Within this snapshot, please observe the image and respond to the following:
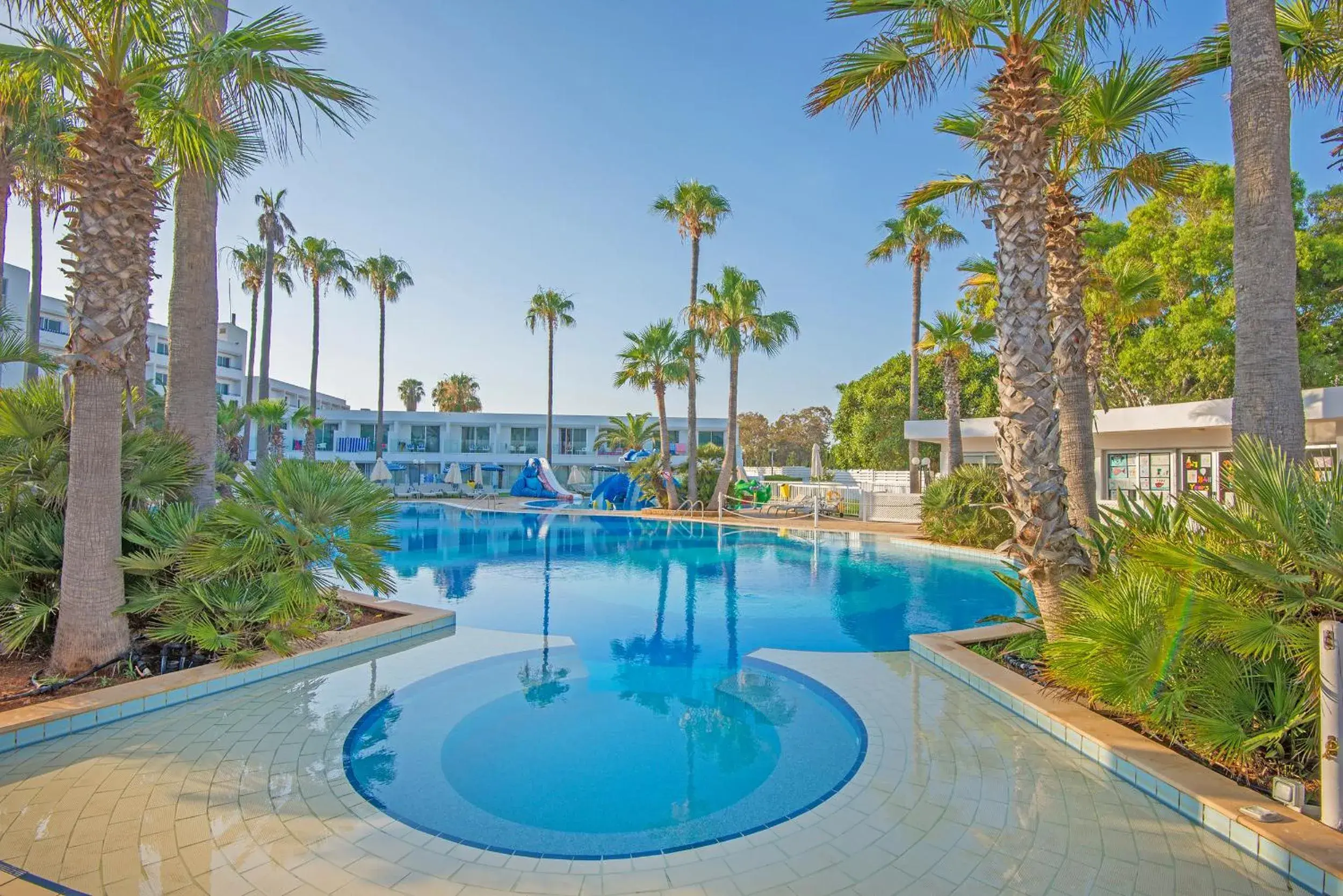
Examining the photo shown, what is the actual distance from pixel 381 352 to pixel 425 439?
7.83 m

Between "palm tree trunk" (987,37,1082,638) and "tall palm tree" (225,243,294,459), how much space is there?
1251 inches

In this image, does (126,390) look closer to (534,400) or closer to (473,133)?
(473,133)

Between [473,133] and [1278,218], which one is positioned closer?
[1278,218]

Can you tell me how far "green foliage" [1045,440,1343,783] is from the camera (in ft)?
10.7

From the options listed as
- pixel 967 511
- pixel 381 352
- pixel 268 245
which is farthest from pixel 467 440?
pixel 967 511

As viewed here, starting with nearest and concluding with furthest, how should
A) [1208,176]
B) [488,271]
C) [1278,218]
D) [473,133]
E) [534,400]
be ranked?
[1278,218]
[473,133]
[488,271]
[1208,176]
[534,400]

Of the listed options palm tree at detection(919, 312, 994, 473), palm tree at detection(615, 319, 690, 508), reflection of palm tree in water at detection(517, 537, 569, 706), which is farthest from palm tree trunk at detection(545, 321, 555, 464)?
reflection of palm tree in water at detection(517, 537, 569, 706)

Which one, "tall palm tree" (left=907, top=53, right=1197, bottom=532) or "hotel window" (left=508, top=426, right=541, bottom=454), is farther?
"hotel window" (left=508, top=426, right=541, bottom=454)

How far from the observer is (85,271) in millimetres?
4973

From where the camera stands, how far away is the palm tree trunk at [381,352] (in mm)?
35656

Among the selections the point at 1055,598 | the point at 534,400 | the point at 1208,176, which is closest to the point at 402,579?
the point at 1055,598

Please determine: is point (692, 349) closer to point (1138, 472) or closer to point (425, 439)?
point (1138, 472)

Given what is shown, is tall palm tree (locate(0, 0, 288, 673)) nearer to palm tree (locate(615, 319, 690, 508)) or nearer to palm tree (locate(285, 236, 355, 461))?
palm tree (locate(615, 319, 690, 508))

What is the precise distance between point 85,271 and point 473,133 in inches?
302
